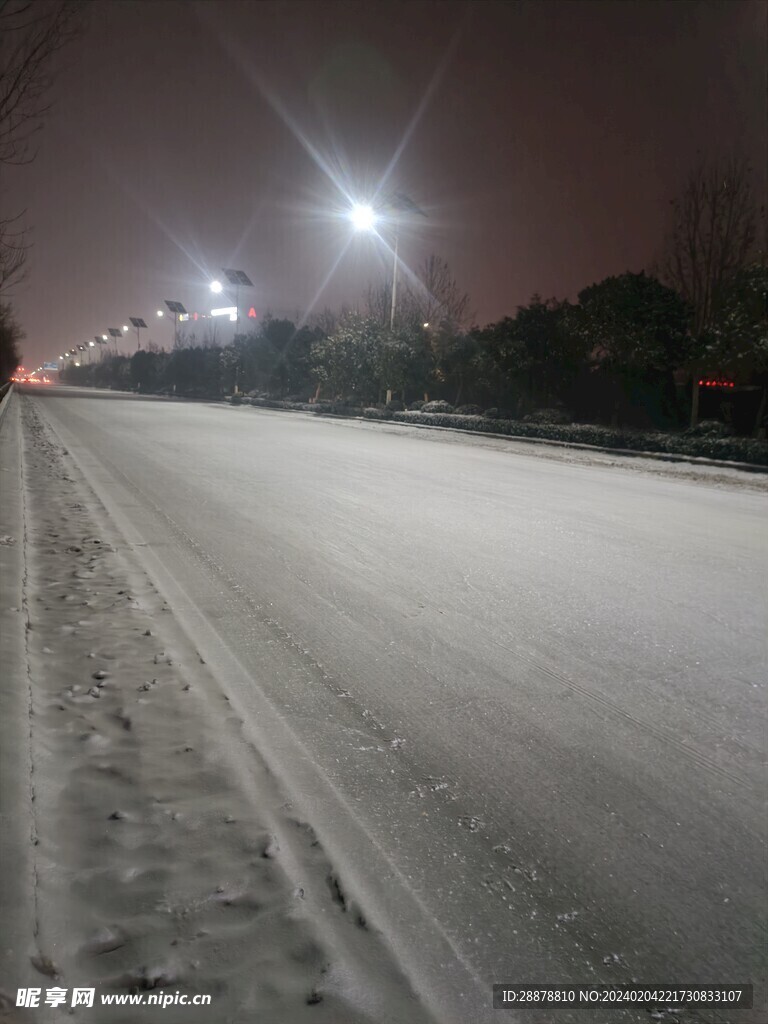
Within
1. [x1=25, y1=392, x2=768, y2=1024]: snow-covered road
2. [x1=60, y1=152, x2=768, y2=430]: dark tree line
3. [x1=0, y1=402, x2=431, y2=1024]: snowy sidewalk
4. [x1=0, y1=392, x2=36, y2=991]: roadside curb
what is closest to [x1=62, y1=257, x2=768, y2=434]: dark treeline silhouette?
[x1=60, y1=152, x2=768, y2=430]: dark tree line

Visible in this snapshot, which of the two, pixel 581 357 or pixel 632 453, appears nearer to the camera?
pixel 632 453

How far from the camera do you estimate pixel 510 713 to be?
3.79m

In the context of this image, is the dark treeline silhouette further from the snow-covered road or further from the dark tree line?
the snow-covered road

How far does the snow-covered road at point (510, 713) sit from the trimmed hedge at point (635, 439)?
9.24 m

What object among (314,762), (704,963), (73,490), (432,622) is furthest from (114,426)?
(704,963)

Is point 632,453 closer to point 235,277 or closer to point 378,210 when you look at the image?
point 378,210

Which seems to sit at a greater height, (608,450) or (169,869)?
(608,450)

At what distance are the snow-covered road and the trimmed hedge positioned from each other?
9.24m

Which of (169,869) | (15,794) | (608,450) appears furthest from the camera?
(608,450)

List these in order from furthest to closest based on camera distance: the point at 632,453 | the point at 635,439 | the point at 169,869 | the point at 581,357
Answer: the point at 581,357 < the point at 635,439 < the point at 632,453 < the point at 169,869

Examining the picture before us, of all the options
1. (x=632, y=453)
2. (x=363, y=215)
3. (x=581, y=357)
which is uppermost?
(x=363, y=215)

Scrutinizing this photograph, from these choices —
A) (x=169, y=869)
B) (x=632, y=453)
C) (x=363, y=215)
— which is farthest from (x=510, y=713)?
(x=363, y=215)

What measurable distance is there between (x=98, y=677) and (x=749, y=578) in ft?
18.2

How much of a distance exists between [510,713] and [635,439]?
18.2 m
